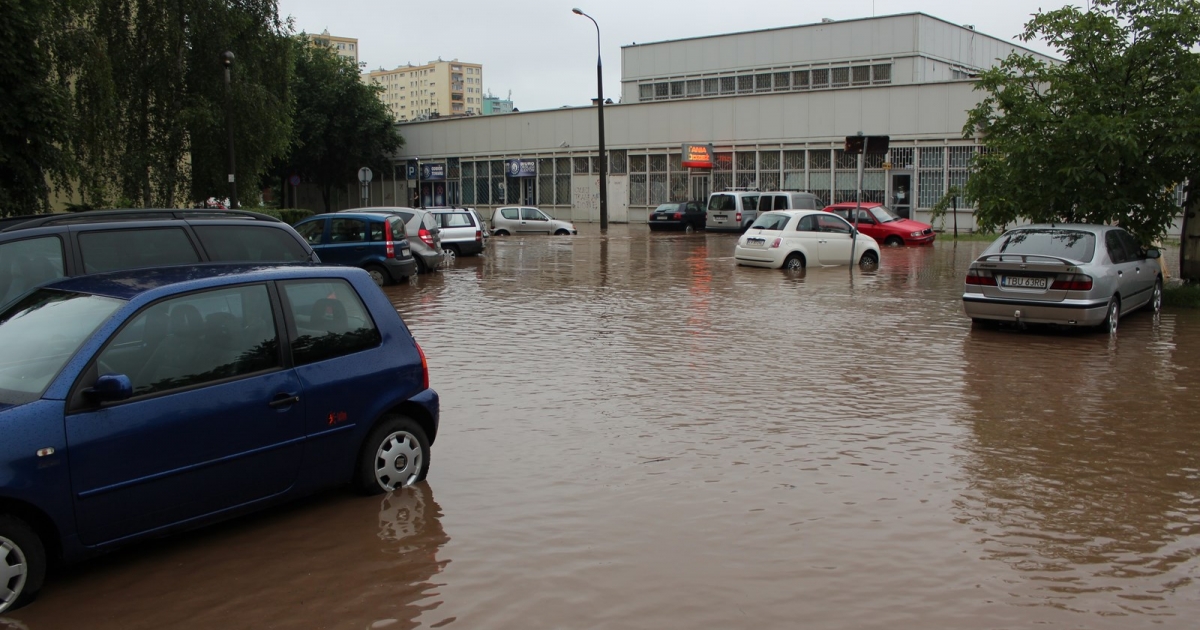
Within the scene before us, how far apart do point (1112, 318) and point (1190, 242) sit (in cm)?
649

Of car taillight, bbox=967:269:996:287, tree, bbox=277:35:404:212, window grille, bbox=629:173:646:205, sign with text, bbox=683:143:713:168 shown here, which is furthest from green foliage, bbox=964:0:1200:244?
tree, bbox=277:35:404:212

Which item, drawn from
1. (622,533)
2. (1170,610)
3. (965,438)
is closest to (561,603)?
(622,533)

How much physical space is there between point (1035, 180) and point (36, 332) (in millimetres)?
15996

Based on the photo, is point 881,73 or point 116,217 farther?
point 881,73

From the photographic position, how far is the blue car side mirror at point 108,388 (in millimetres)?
4953

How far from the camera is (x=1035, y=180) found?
17453 mm

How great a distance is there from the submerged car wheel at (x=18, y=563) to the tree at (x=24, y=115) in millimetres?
12818

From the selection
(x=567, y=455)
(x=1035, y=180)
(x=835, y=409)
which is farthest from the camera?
(x=1035, y=180)

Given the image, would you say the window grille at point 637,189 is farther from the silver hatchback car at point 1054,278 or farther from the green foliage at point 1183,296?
the silver hatchback car at point 1054,278

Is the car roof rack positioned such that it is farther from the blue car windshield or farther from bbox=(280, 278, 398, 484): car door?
the blue car windshield

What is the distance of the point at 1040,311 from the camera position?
43.9ft

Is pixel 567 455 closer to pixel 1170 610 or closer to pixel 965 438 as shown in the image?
pixel 965 438

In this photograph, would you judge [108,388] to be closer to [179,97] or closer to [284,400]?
[284,400]

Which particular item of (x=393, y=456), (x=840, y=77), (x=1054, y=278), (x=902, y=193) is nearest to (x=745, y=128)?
(x=902, y=193)
